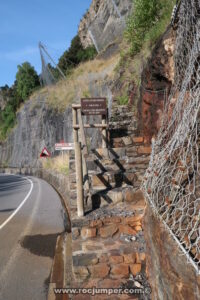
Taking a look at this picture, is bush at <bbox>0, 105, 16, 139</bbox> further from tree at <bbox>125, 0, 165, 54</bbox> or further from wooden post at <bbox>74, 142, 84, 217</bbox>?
wooden post at <bbox>74, 142, 84, 217</bbox>

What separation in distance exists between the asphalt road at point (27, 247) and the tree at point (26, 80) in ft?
116

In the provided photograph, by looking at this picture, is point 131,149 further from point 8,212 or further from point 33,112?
point 33,112

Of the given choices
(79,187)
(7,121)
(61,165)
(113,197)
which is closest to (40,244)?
(113,197)

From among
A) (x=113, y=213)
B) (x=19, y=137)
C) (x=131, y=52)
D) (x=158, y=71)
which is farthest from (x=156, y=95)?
(x=19, y=137)

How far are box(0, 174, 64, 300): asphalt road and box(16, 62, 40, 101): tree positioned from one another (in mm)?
35340

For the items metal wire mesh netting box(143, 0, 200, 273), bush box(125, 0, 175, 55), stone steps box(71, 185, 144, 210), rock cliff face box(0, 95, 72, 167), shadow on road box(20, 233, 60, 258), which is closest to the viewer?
metal wire mesh netting box(143, 0, 200, 273)

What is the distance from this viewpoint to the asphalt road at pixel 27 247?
415 centimetres

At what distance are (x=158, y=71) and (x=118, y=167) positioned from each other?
7.63 ft

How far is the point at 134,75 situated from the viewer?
10828mm

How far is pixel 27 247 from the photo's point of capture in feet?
19.2

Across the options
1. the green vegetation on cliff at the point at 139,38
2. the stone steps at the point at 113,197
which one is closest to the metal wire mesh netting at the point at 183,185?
the stone steps at the point at 113,197

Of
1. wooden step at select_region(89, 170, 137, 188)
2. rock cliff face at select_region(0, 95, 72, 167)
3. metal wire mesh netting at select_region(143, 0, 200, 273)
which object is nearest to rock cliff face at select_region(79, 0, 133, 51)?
rock cliff face at select_region(0, 95, 72, 167)

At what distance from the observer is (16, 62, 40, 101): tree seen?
43.2 metres

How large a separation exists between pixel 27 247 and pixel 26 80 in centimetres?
4127
